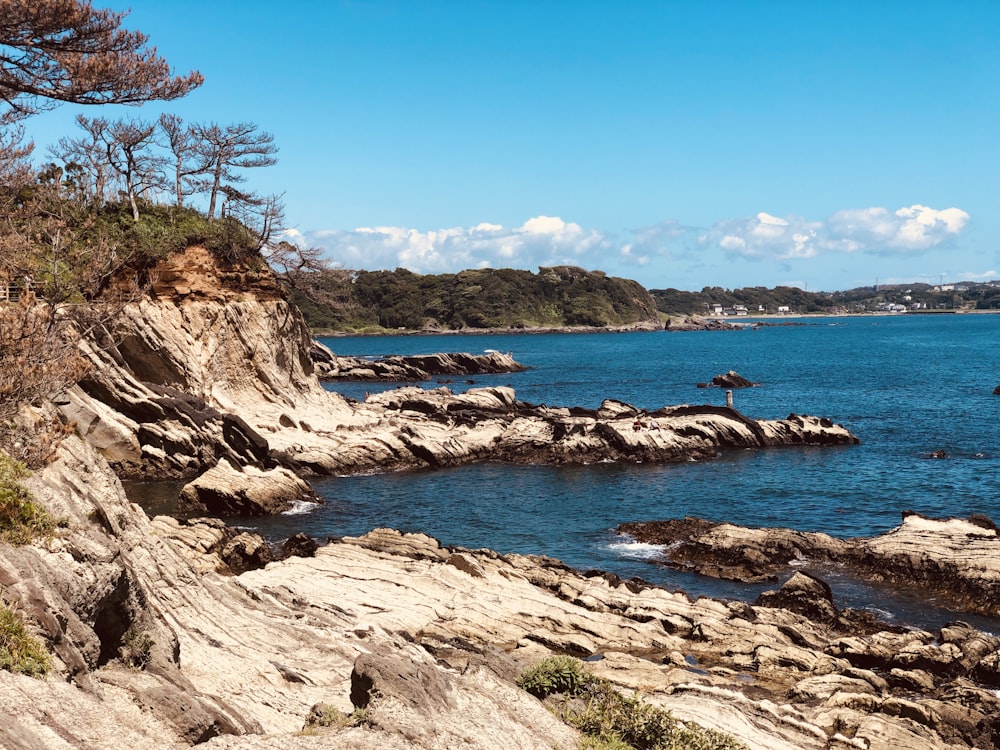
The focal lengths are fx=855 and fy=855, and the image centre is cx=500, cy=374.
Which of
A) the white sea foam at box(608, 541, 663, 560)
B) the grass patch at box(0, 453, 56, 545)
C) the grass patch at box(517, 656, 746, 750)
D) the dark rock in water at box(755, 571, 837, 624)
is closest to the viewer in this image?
the grass patch at box(0, 453, 56, 545)

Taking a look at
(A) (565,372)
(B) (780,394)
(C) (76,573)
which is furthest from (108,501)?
(A) (565,372)

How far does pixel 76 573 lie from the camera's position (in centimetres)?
1192

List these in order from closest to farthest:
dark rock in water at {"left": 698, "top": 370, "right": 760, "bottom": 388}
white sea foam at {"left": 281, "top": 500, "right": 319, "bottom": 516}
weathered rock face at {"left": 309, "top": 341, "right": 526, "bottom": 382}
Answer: white sea foam at {"left": 281, "top": 500, "right": 319, "bottom": 516} → dark rock in water at {"left": 698, "top": 370, "right": 760, "bottom": 388} → weathered rock face at {"left": 309, "top": 341, "right": 526, "bottom": 382}

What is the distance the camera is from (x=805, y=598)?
1048 inches

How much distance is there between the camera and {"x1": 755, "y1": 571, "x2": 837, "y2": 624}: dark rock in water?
26016mm

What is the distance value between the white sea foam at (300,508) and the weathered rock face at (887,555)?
15653 millimetres

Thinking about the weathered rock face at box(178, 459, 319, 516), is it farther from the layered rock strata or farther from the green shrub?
the green shrub

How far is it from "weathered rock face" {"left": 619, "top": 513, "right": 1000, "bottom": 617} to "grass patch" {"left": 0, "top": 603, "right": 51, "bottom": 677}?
81.0 ft

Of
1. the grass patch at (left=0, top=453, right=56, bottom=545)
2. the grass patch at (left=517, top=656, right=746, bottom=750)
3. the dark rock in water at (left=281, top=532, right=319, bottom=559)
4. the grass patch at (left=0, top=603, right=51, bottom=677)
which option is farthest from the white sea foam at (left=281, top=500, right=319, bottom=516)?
the grass patch at (left=0, top=603, right=51, bottom=677)

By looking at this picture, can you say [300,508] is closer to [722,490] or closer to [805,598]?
[722,490]

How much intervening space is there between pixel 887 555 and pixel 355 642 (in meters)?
21.4

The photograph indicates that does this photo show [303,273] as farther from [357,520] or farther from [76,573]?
[76,573]

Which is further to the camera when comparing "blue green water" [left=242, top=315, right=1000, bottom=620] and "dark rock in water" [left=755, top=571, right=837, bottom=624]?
"blue green water" [left=242, top=315, right=1000, bottom=620]

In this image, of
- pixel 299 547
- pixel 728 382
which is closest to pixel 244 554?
pixel 299 547
